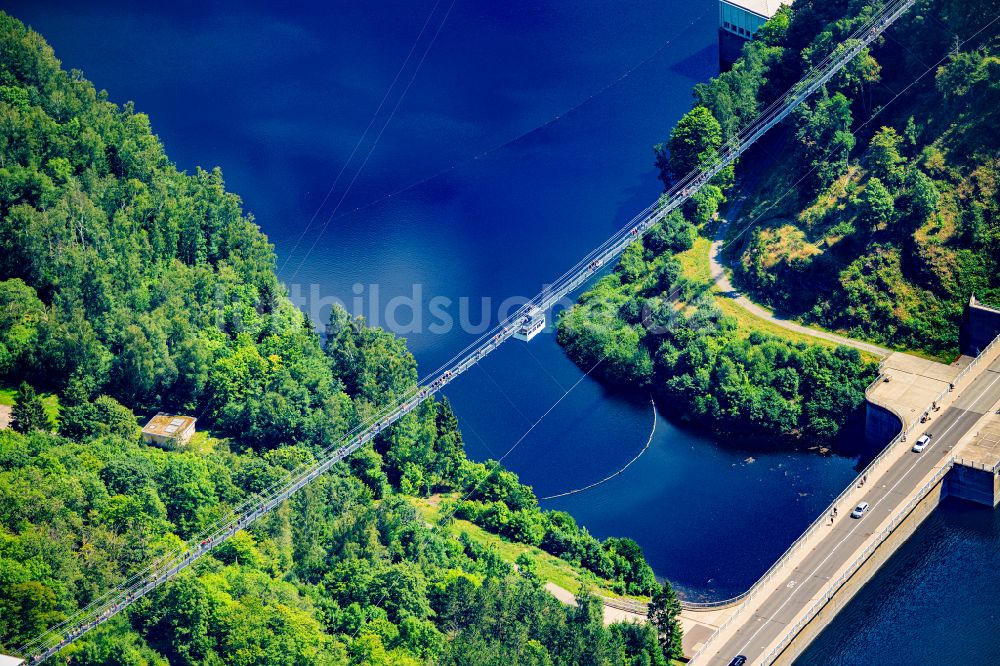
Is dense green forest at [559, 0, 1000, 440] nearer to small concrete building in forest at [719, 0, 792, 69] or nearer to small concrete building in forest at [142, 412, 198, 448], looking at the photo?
small concrete building in forest at [719, 0, 792, 69]

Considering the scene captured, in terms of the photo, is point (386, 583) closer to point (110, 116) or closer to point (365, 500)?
point (365, 500)

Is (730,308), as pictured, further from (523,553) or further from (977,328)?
(523,553)

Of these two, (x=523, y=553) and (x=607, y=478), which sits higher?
(x=607, y=478)

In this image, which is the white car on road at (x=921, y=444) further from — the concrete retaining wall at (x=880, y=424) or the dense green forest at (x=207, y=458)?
the dense green forest at (x=207, y=458)

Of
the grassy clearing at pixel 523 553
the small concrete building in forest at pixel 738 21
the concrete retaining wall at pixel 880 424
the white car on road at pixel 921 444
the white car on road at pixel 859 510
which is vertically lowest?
the white car on road at pixel 859 510

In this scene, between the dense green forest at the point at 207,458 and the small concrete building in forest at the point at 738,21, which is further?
the small concrete building in forest at the point at 738,21

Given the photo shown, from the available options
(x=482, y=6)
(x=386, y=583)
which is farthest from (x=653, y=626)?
(x=482, y=6)

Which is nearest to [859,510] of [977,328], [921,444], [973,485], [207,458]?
[921,444]

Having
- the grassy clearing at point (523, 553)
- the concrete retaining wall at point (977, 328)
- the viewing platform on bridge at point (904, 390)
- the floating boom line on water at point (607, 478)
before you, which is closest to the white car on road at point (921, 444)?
the viewing platform on bridge at point (904, 390)
